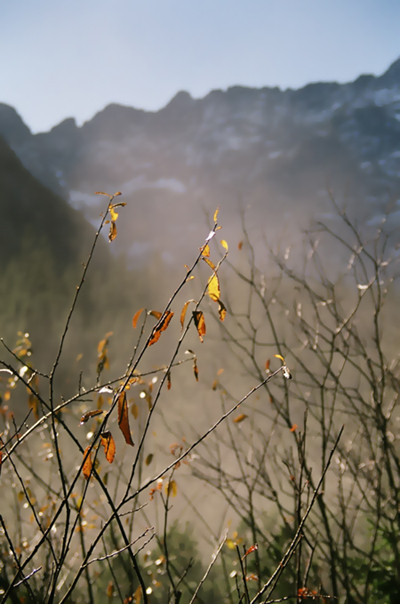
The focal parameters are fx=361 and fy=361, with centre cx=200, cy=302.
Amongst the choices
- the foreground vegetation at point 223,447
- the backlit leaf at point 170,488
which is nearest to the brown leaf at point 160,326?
the foreground vegetation at point 223,447

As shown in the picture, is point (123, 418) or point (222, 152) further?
point (222, 152)

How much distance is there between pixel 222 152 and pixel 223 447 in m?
13.7

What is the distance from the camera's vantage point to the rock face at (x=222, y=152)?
15586 millimetres

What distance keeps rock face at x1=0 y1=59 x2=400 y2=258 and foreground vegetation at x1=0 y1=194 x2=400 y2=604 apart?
337 cm

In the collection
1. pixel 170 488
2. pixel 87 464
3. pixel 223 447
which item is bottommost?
pixel 87 464

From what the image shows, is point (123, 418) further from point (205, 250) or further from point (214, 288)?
point (205, 250)

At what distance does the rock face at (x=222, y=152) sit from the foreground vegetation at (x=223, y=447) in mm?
3365

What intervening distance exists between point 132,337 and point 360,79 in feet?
60.0

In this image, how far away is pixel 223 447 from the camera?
9.13 metres

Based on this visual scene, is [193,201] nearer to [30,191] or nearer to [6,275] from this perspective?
[30,191]

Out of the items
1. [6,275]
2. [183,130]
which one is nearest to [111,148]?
[183,130]

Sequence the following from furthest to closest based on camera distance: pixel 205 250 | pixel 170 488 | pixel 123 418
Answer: pixel 170 488
pixel 205 250
pixel 123 418

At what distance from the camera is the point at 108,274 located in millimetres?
12859

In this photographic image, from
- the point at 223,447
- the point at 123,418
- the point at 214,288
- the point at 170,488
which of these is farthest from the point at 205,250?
the point at 223,447
